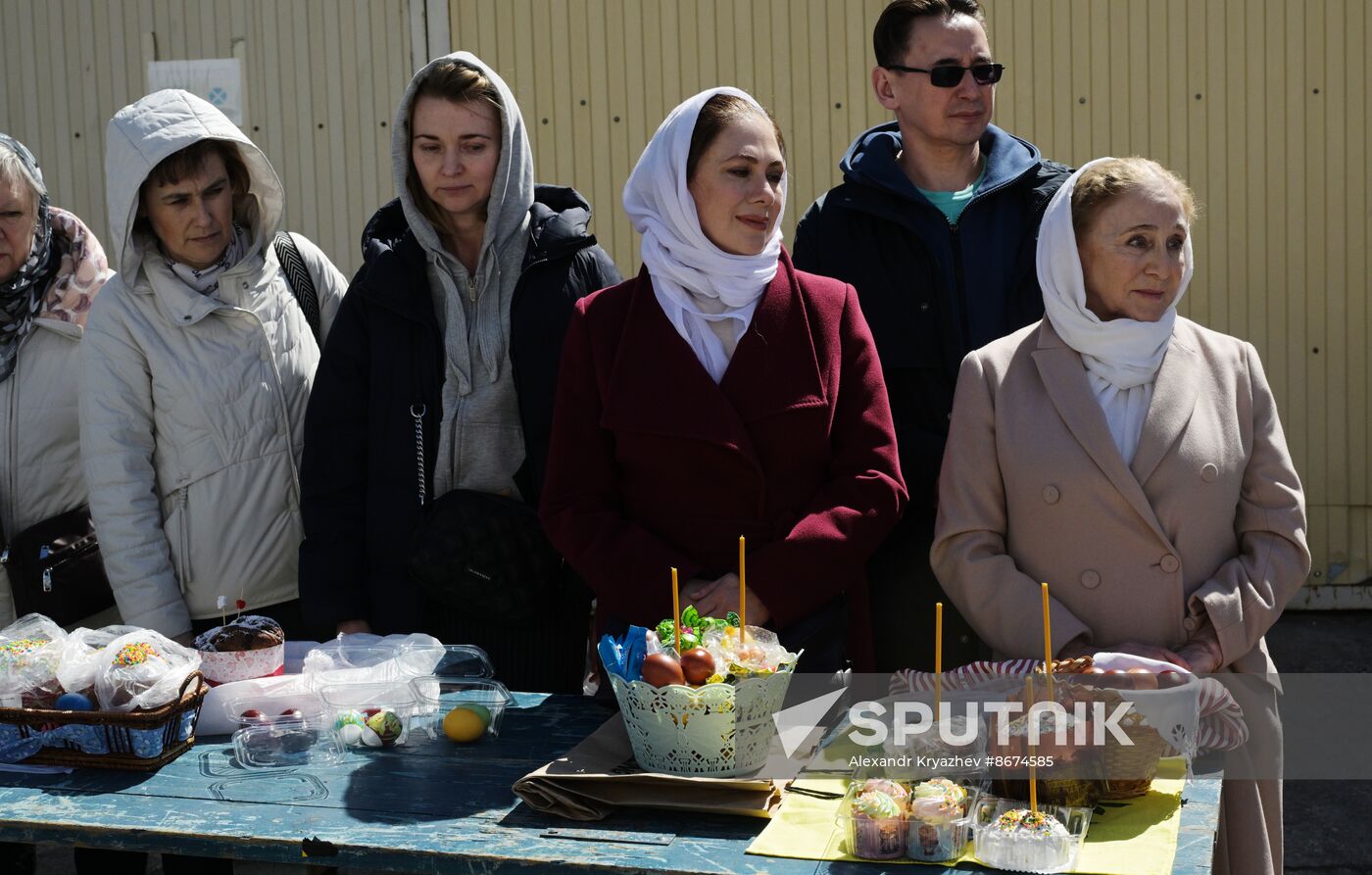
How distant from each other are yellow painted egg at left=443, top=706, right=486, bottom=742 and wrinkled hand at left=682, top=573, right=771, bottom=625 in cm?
42

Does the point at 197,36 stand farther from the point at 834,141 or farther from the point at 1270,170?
the point at 1270,170

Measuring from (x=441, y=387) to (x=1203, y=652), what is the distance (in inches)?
63.4

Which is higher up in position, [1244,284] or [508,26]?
[508,26]

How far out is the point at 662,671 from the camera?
220cm

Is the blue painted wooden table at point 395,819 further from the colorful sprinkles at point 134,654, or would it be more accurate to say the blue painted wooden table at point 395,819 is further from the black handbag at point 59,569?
the black handbag at point 59,569

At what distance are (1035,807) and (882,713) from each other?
18.7 inches

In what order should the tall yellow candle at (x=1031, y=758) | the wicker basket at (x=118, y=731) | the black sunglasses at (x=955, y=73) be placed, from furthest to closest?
the black sunglasses at (x=955, y=73) < the wicker basket at (x=118, y=731) < the tall yellow candle at (x=1031, y=758)

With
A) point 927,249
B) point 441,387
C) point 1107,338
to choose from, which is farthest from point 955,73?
point 441,387

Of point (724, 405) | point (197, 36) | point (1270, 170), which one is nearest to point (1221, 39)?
point (1270, 170)

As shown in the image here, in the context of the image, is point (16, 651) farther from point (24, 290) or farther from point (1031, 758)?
point (1031, 758)

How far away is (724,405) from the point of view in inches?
105

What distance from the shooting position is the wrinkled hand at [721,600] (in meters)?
2.61

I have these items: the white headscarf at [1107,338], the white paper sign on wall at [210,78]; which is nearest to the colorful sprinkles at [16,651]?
the white headscarf at [1107,338]

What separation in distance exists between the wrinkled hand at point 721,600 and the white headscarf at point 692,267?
39 centimetres
